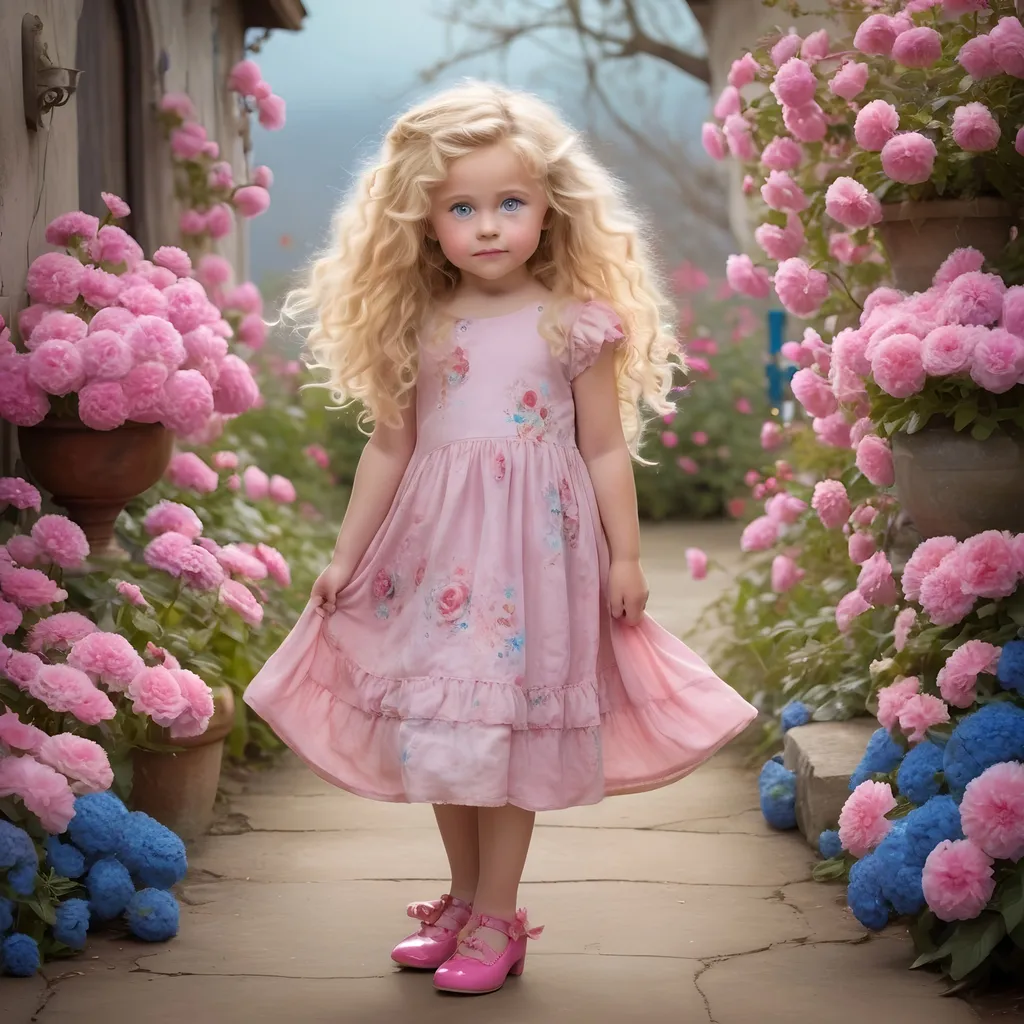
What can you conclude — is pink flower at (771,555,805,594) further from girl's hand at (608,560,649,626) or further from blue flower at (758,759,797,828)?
girl's hand at (608,560,649,626)

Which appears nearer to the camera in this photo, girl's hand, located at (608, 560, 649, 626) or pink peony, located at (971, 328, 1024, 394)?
girl's hand, located at (608, 560, 649, 626)

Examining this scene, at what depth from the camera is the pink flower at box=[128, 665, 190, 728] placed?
299cm

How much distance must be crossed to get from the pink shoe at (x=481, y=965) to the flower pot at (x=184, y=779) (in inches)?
39.8

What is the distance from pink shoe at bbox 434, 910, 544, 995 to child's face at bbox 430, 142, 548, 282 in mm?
1072

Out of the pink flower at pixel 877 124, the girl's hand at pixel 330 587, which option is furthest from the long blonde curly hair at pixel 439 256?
the pink flower at pixel 877 124

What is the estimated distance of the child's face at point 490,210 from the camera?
257cm

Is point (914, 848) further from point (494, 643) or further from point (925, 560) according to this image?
point (494, 643)

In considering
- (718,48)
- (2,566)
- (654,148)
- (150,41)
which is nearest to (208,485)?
(2,566)

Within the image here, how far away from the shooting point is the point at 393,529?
2.66 metres

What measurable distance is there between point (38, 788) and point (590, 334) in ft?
3.94

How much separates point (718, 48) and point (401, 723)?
7.77 meters

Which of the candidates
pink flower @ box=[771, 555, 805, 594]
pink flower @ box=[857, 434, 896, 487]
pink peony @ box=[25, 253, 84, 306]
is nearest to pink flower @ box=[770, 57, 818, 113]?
pink flower @ box=[857, 434, 896, 487]

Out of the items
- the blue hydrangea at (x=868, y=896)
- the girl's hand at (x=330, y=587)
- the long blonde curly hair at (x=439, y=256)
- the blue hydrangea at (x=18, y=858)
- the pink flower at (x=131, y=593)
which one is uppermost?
the long blonde curly hair at (x=439, y=256)

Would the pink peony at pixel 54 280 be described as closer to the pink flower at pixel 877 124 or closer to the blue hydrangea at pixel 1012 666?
the pink flower at pixel 877 124
